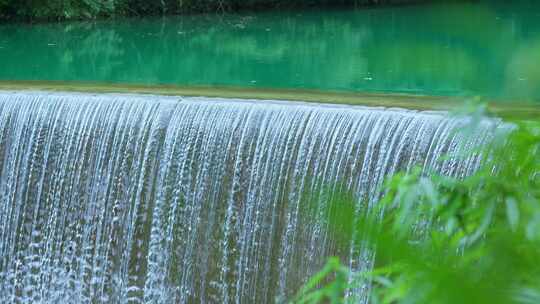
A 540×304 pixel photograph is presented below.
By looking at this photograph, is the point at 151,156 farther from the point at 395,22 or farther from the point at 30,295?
the point at 395,22

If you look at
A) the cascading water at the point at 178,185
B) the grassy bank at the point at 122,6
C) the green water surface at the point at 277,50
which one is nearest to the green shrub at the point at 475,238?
the cascading water at the point at 178,185

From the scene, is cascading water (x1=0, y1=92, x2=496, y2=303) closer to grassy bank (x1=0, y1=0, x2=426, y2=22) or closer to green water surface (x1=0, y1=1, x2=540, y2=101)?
green water surface (x1=0, y1=1, x2=540, y2=101)

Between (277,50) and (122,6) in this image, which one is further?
(122,6)

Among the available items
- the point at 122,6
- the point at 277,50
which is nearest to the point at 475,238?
the point at 277,50

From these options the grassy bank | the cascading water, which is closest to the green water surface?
the grassy bank

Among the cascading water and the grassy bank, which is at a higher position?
the cascading water

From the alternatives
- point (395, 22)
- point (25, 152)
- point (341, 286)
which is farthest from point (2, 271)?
point (395, 22)

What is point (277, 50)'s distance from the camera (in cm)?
1098

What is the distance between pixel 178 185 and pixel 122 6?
32.6 feet

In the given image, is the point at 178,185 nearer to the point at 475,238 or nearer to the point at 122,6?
the point at 475,238

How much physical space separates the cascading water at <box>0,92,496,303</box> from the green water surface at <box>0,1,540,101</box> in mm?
1666

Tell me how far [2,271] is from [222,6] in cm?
1051

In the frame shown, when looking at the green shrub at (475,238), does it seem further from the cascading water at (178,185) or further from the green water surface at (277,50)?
the green water surface at (277,50)

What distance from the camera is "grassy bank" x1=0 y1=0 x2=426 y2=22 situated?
45.5ft
